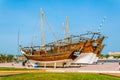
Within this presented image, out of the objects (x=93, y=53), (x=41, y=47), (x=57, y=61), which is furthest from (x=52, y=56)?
(x=93, y=53)

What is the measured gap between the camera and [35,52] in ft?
194

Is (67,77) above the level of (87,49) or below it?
below

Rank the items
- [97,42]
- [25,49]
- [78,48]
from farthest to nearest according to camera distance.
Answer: [25,49], [97,42], [78,48]

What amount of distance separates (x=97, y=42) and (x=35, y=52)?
12.8m

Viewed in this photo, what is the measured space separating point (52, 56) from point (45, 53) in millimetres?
2549

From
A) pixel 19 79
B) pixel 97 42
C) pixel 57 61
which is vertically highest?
pixel 97 42

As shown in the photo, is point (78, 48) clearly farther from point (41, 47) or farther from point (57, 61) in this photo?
point (41, 47)

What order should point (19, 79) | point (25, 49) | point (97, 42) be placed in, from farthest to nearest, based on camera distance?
point (25, 49) < point (97, 42) < point (19, 79)

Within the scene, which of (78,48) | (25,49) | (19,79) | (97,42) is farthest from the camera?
(25,49)

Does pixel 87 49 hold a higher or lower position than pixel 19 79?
higher

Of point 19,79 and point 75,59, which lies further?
point 75,59

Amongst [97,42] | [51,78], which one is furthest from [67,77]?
[97,42]

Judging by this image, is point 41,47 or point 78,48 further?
point 41,47

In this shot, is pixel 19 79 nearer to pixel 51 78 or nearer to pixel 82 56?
pixel 51 78
